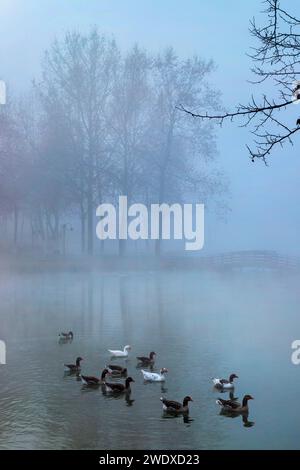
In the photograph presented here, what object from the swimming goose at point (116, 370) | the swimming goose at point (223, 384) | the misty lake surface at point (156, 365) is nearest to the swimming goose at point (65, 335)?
the misty lake surface at point (156, 365)

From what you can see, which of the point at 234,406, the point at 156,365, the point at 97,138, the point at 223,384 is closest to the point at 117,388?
the point at 223,384

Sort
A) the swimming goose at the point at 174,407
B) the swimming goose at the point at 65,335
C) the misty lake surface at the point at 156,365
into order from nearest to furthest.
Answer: the misty lake surface at the point at 156,365 < the swimming goose at the point at 174,407 < the swimming goose at the point at 65,335

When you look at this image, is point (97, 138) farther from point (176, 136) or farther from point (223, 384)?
point (223, 384)

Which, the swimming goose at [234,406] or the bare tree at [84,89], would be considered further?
the bare tree at [84,89]

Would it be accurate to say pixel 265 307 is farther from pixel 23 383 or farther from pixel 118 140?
pixel 118 140

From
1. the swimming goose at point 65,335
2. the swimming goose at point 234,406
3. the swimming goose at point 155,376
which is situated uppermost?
the swimming goose at point 65,335

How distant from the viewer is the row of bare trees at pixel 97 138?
46500mm

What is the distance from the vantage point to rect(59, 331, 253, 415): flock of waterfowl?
13.4 metres

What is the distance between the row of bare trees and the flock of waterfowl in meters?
28.6

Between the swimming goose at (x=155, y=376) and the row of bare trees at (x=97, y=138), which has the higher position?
the row of bare trees at (x=97, y=138)

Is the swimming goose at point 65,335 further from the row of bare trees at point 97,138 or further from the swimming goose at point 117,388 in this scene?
the row of bare trees at point 97,138

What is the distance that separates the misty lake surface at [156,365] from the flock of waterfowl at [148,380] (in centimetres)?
23

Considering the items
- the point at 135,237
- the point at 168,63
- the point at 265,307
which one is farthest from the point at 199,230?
the point at 265,307

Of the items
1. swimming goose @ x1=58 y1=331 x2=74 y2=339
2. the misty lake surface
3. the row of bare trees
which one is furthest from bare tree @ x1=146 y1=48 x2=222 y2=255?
swimming goose @ x1=58 y1=331 x2=74 y2=339
